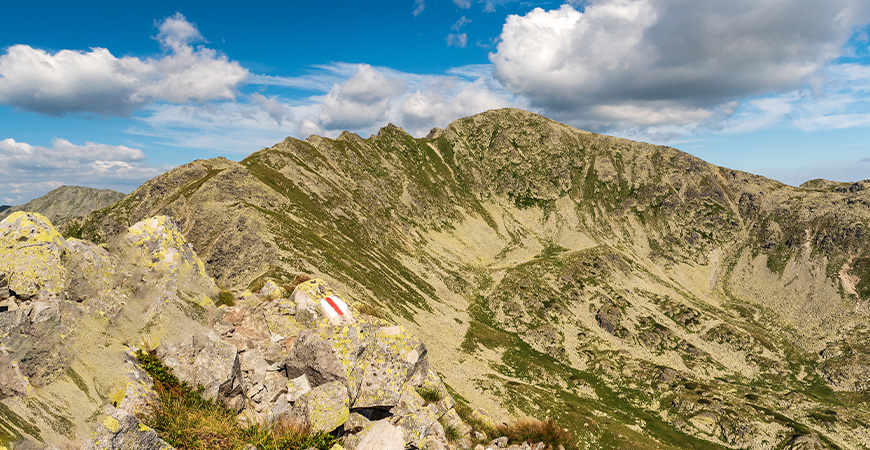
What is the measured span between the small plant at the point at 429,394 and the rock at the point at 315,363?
408 cm

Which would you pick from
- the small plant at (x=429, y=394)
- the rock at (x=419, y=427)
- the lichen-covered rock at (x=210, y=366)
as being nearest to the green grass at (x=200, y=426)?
the lichen-covered rock at (x=210, y=366)

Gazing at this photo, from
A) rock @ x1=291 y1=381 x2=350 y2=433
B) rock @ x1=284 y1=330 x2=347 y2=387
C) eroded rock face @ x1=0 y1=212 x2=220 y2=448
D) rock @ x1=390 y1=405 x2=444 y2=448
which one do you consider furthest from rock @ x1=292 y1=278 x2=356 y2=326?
rock @ x1=390 y1=405 x2=444 y2=448

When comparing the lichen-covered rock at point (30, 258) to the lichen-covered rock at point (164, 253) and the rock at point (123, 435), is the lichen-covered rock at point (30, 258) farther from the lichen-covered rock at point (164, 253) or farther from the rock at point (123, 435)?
the rock at point (123, 435)

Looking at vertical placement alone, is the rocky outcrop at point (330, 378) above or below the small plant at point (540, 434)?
above

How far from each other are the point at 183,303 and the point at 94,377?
5.78 meters

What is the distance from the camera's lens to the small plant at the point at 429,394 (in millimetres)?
18406

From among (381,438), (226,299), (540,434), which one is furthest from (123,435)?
(540,434)

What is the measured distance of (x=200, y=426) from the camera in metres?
13.2

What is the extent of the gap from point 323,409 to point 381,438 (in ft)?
8.59

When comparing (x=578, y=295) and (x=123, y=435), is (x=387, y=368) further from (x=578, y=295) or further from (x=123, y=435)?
(x=578, y=295)

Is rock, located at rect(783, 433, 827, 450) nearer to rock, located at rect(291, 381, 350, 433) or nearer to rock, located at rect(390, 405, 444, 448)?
rock, located at rect(390, 405, 444, 448)

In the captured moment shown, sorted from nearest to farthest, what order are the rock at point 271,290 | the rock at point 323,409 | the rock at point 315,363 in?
1. the rock at point 323,409
2. the rock at point 315,363
3. the rock at point 271,290

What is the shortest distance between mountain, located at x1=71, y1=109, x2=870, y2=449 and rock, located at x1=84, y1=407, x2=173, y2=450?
52.9m

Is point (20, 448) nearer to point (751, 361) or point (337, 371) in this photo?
point (337, 371)
